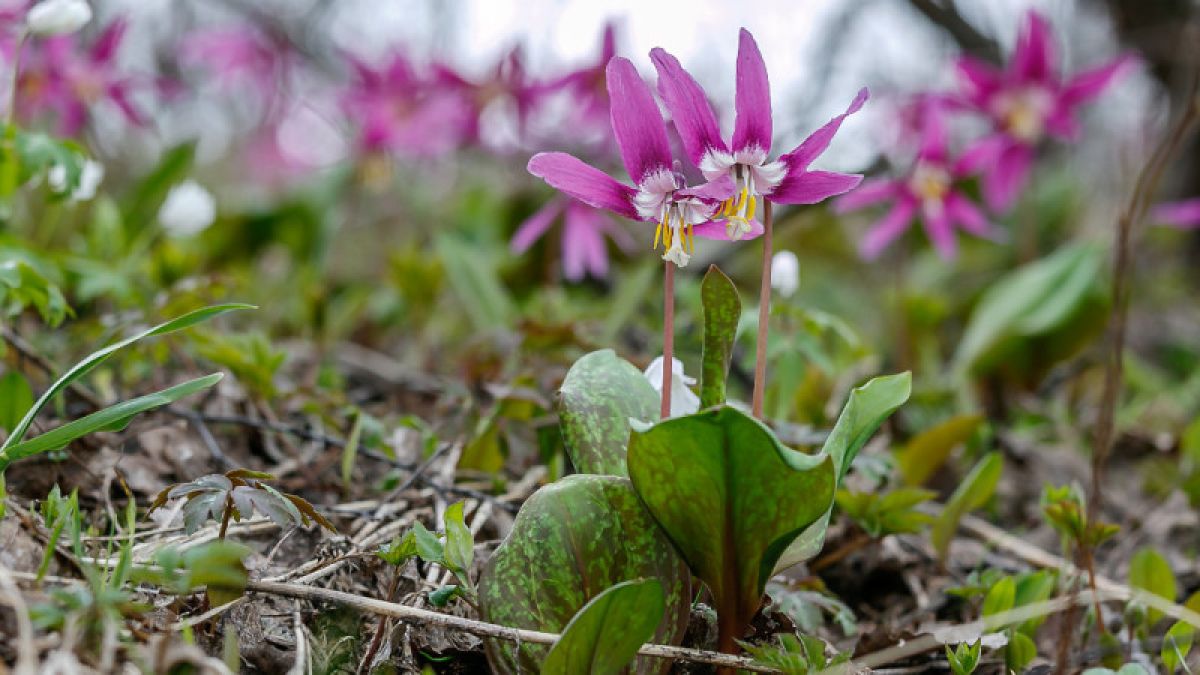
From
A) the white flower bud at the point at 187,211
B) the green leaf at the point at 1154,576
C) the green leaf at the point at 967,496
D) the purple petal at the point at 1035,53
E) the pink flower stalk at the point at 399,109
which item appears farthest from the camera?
the pink flower stalk at the point at 399,109

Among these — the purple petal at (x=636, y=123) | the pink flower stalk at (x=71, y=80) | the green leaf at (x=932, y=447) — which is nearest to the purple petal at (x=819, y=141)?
the purple petal at (x=636, y=123)

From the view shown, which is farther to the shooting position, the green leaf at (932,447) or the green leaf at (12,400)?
the green leaf at (932,447)

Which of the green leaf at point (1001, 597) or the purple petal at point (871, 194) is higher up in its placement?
the purple petal at point (871, 194)

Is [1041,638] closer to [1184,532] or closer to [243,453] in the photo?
[1184,532]

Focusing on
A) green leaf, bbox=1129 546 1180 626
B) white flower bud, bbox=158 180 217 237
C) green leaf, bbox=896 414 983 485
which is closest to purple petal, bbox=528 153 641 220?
green leaf, bbox=1129 546 1180 626

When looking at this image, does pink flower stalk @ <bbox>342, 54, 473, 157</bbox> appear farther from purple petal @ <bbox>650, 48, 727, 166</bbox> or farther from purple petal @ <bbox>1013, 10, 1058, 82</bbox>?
purple petal @ <bbox>650, 48, 727, 166</bbox>

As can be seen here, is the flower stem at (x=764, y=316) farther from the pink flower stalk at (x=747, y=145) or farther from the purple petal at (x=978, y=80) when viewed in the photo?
the purple petal at (x=978, y=80)

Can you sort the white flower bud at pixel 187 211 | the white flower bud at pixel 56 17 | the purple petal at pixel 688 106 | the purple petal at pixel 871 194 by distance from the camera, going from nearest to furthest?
the purple petal at pixel 688 106, the white flower bud at pixel 56 17, the white flower bud at pixel 187 211, the purple petal at pixel 871 194
